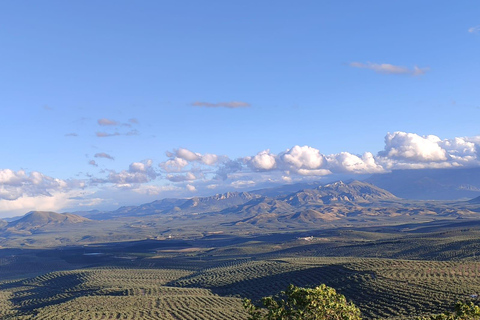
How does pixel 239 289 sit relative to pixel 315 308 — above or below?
below

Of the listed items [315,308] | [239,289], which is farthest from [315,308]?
[239,289]

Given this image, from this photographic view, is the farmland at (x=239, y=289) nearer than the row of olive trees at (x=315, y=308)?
No

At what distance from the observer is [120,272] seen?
190875 mm

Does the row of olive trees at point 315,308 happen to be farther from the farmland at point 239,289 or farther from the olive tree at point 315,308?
the farmland at point 239,289

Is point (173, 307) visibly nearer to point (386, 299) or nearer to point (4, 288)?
point (386, 299)

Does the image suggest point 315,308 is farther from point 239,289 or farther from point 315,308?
point 239,289

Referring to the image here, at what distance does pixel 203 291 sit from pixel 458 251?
89731 mm

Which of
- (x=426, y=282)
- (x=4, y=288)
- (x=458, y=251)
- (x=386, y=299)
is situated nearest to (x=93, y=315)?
(x=386, y=299)

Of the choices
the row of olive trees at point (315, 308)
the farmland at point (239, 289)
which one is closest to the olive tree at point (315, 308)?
the row of olive trees at point (315, 308)

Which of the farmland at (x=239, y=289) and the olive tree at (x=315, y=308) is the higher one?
the olive tree at (x=315, y=308)

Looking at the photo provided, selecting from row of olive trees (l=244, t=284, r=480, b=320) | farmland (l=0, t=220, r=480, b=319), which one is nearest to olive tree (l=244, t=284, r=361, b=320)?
row of olive trees (l=244, t=284, r=480, b=320)

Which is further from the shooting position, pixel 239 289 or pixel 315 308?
pixel 239 289

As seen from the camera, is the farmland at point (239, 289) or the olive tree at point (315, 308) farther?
the farmland at point (239, 289)

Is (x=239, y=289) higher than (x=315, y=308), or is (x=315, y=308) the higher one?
(x=315, y=308)
